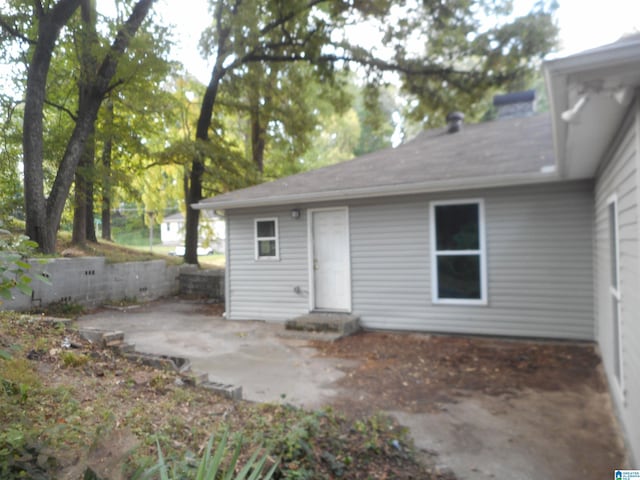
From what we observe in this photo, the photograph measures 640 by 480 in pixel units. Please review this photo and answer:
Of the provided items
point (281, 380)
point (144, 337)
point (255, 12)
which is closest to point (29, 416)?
point (281, 380)

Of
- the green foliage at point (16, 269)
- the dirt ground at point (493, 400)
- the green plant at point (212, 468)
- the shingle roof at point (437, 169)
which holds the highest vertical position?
the shingle roof at point (437, 169)

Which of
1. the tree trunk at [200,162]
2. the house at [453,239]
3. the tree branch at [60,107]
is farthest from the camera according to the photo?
the tree trunk at [200,162]

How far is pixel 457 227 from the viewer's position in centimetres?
729

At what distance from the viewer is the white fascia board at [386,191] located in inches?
253

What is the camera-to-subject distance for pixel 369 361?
19.7ft

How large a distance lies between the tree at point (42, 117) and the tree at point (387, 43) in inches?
158

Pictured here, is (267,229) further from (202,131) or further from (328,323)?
(202,131)

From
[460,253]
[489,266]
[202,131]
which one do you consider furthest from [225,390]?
[202,131]

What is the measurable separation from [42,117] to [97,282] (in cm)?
373

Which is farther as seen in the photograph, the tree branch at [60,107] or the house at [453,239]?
the tree branch at [60,107]

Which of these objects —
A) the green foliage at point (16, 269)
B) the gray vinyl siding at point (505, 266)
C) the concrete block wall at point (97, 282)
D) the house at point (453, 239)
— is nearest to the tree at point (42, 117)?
the concrete block wall at point (97, 282)

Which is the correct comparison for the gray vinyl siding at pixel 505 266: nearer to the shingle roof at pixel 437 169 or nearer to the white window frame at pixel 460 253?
the white window frame at pixel 460 253

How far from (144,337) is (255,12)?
9.47 m

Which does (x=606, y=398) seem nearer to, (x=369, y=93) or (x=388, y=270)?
(x=388, y=270)
